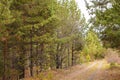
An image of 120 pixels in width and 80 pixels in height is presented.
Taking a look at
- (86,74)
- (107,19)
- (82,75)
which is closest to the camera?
(107,19)

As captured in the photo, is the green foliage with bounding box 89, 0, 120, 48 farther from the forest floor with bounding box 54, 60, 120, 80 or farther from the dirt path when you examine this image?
the dirt path

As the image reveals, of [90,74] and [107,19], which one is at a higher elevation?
[107,19]

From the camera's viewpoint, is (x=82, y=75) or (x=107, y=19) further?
(x=82, y=75)

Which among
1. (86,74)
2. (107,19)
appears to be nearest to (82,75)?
(86,74)

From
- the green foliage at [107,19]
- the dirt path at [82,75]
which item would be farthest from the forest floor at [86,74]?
the green foliage at [107,19]

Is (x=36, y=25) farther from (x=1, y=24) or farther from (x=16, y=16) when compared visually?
(x=1, y=24)

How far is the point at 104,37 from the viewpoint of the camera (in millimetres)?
27000

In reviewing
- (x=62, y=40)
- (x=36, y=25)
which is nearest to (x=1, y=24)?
(x=36, y=25)

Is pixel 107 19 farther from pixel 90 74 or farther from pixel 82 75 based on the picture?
pixel 90 74

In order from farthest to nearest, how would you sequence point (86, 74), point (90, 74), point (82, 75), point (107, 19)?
point (86, 74) < point (90, 74) < point (82, 75) < point (107, 19)

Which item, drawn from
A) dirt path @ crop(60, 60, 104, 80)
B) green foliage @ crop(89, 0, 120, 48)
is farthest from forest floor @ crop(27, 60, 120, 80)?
green foliage @ crop(89, 0, 120, 48)

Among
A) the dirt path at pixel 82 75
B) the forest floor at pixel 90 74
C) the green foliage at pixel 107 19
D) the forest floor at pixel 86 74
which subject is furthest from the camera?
the dirt path at pixel 82 75

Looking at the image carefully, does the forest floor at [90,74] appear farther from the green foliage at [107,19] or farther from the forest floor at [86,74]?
the green foliage at [107,19]

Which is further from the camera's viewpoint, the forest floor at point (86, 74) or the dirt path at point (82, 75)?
the dirt path at point (82, 75)
